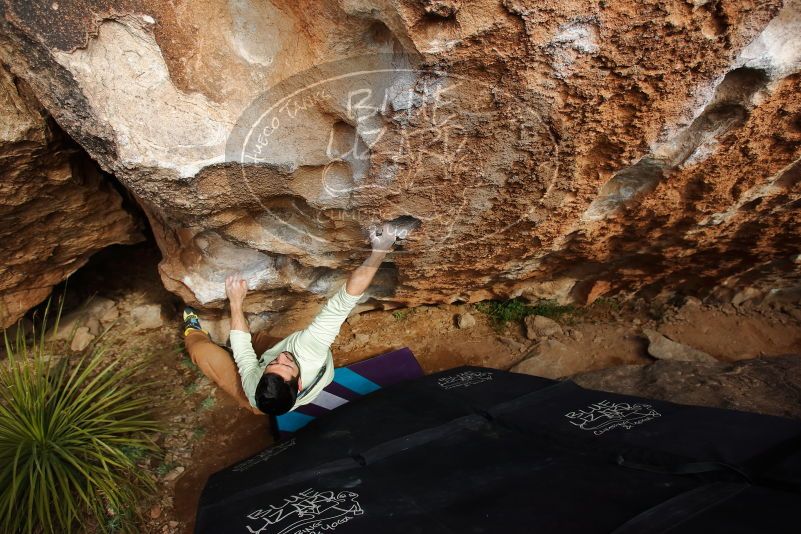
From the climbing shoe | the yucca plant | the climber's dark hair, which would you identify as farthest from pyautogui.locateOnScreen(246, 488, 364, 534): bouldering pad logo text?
the climbing shoe

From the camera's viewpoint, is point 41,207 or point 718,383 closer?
point 41,207

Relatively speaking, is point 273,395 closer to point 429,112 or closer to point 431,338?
point 429,112

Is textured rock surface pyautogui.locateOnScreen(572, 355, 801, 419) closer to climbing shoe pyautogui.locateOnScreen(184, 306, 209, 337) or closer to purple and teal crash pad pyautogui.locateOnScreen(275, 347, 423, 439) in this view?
purple and teal crash pad pyautogui.locateOnScreen(275, 347, 423, 439)

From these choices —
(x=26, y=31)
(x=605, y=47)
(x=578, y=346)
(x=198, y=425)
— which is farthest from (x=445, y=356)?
(x=26, y=31)

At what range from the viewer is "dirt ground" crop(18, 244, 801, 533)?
3227 mm

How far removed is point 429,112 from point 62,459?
2664 millimetres

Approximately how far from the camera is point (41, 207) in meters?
2.59

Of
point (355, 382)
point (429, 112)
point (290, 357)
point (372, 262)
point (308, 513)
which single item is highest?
point (429, 112)

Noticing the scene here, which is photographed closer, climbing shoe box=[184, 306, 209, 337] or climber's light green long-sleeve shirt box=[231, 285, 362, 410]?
climber's light green long-sleeve shirt box=[231, 285, 362, 410]

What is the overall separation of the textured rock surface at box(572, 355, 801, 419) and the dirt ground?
30cm

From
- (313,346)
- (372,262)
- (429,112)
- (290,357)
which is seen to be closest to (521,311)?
(372,262)

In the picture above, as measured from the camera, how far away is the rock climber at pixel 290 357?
2.28 metres

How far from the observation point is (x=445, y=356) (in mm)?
3744

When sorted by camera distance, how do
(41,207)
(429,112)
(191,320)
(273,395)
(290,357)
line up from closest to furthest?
(429,112) < (273,395) < (290,357) < (41,207) < (191,320)
